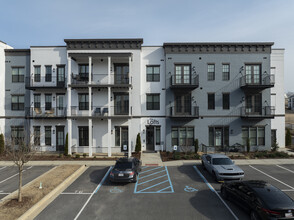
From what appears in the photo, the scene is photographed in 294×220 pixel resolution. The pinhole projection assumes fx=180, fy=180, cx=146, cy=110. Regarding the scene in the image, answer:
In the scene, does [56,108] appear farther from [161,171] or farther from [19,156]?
[161,171]

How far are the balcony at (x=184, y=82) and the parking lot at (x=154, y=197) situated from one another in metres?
10.3

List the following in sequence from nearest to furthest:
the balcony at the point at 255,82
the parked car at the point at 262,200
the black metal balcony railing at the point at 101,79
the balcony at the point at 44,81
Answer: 1. the parked car at the point at 262,200
2. the balcony at the point at 255,82
3. the black metal balcony railing at the point at 101,79
4. the balcony at the point at 44,81

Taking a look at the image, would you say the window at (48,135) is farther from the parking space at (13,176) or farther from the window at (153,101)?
the window at (153,101)

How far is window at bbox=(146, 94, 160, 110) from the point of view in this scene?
23.0 metres

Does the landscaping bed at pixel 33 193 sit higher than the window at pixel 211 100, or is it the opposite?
the window at pixel 211 100

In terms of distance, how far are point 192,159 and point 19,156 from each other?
15422 mm

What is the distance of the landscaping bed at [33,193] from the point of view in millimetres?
8662

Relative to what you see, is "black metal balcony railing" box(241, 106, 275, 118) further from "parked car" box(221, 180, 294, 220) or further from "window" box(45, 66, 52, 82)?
"window" box(45, 66, 52, 82)

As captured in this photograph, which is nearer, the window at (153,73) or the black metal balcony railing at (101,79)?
the black metal balcony railing at (101,79)

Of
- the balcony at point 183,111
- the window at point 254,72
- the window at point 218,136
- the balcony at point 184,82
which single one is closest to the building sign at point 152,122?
the balcony at point 183,111

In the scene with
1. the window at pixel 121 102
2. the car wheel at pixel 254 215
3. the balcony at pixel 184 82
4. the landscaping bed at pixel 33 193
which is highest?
the balcony at pixel 184 82

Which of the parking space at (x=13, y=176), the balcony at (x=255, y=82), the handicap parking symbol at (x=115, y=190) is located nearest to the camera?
the handicap parking symbol at (x=115, y=190)

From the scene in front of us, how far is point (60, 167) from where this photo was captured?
16.6 m

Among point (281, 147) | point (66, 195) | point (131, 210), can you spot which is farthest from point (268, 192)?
point (281, 147)
